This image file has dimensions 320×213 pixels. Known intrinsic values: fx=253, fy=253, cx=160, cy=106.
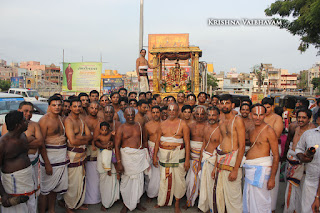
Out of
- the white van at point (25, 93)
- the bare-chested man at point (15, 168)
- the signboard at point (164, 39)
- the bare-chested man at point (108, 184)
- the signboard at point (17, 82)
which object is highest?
the signboard at point (164, 39)

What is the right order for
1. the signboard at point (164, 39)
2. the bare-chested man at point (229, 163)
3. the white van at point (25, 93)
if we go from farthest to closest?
the signboard at point (164, 39), the white van at point (25, 93), the bare-chested man at point (229, 163)

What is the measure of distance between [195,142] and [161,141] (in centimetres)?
63

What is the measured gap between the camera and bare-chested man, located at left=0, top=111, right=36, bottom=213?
3.00m

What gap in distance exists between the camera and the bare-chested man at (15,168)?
3.00 metres

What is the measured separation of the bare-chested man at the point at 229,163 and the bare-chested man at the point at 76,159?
2.31 m

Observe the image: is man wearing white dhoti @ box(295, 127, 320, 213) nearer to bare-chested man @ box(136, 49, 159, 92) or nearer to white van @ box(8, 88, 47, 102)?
bare-chested man @ box(136, 49, 159, 92)

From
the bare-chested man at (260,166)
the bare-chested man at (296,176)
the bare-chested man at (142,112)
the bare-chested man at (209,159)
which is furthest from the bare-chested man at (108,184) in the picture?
the bare-chested man at (296,176)

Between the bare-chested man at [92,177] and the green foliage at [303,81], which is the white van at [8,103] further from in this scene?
the green foliage at [303,81]

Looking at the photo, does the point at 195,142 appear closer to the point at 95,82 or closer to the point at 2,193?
the point at 2,193

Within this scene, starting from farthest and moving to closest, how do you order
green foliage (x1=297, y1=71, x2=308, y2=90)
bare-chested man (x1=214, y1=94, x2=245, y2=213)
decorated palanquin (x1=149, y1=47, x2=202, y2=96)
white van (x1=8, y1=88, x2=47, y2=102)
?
green foliage (x1=297, y1=71, x2=308, y2=90)
white van (x1=8, y1=88, x2=47, y2=102)
decorated palanquin (x1=149, y1=47, x2=202, y2=96)
bare-chested man (x1=214, y1=94, x2=245, y2=213)

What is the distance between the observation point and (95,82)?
1580 cm

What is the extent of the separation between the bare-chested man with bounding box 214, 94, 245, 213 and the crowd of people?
15 millimetres

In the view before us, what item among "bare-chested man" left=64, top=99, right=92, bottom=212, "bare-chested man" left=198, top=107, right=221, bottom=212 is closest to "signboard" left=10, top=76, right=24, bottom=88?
"bare-chested man" left=64, top=99, right=92, bottom=212

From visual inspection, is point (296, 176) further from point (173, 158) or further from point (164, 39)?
point (164, 39)
